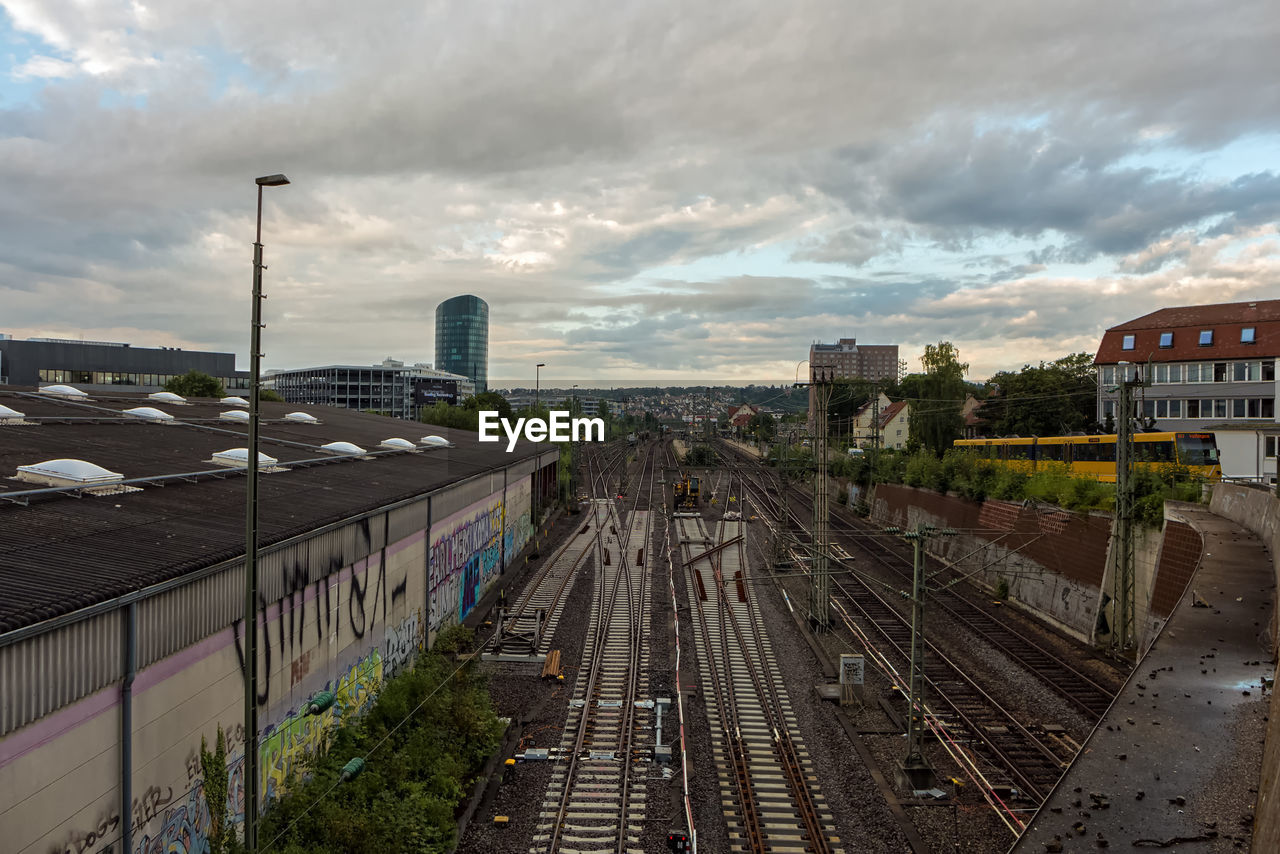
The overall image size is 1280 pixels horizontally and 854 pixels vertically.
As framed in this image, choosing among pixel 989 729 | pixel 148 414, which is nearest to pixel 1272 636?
pixel 989 729

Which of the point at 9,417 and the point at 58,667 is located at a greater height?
the point at 9,417

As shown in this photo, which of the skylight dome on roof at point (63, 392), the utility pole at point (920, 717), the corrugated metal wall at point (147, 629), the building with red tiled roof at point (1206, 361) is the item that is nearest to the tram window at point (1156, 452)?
the building with red tiled roof at point (1206, 361)

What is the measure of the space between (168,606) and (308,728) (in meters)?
5.23

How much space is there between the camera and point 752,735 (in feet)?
56.0

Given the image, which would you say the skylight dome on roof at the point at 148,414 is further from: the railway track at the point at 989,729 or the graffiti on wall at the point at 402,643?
the railway track at the point at 989,729

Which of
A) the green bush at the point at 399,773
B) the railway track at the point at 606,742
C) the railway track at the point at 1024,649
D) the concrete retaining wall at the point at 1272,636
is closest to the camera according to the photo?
the concrete retaining wall at the point at 1272,636

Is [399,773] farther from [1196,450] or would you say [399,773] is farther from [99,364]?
[99,364]

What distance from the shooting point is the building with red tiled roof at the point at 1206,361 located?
4100 centimetres

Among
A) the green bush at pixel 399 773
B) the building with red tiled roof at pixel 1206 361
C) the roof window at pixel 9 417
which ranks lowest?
the green bush at pixel 399 773

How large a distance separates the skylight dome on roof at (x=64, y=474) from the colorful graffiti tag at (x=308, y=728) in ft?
16.9

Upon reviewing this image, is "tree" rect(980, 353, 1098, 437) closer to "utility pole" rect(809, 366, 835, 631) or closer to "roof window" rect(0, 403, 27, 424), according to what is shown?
"utility pole" rect(809, 366, 835, 631)

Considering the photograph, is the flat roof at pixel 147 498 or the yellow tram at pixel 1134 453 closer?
the flat roof at pixel 147 498

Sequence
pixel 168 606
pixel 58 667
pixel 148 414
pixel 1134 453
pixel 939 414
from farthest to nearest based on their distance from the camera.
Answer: pixel 939 414 < pixel 1134 453 < pixel 148 414 < pixel 168 606 < pixel 58 667

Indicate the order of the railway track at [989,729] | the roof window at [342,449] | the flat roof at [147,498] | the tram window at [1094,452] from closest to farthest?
the flat roof at [147,498] → the railway track at [989,729] → the roof window at [342,449] → the tram window at [1094,452]
